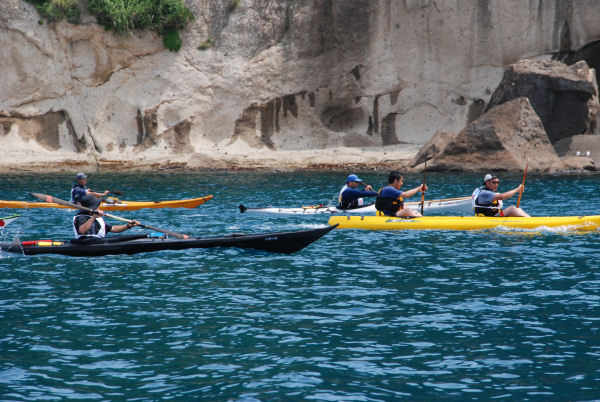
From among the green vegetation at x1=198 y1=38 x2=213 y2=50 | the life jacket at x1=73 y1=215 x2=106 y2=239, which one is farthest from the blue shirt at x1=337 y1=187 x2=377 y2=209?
the green vegetation at x1=198 y1=38 x2=213 y2=50

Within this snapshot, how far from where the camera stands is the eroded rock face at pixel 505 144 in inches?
1206

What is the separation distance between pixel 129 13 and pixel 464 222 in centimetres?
2667

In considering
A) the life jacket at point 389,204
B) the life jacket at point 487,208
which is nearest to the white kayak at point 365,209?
the life jacket at point 389,204

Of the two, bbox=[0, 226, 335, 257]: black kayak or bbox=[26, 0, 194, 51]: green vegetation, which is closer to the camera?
bbox=[0, 226, 335, 257]: black kayak

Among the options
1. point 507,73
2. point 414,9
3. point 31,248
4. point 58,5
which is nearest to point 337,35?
point 414,9

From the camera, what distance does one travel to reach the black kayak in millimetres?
13305

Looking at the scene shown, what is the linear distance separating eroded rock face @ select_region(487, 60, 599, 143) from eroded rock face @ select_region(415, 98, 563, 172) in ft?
6.55

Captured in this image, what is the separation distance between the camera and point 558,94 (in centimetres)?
3322

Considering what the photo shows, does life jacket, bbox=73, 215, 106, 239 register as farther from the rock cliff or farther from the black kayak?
the rock cliff

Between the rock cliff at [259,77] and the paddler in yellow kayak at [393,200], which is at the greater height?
the rock cliff at [259,77]

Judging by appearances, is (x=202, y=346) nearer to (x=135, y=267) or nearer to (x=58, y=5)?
(x=135, y=267)

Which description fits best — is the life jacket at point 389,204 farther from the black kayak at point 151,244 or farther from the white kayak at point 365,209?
the black kayak at point 151,244

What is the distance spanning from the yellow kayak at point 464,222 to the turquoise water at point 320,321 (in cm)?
26

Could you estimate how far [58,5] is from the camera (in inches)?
1471
